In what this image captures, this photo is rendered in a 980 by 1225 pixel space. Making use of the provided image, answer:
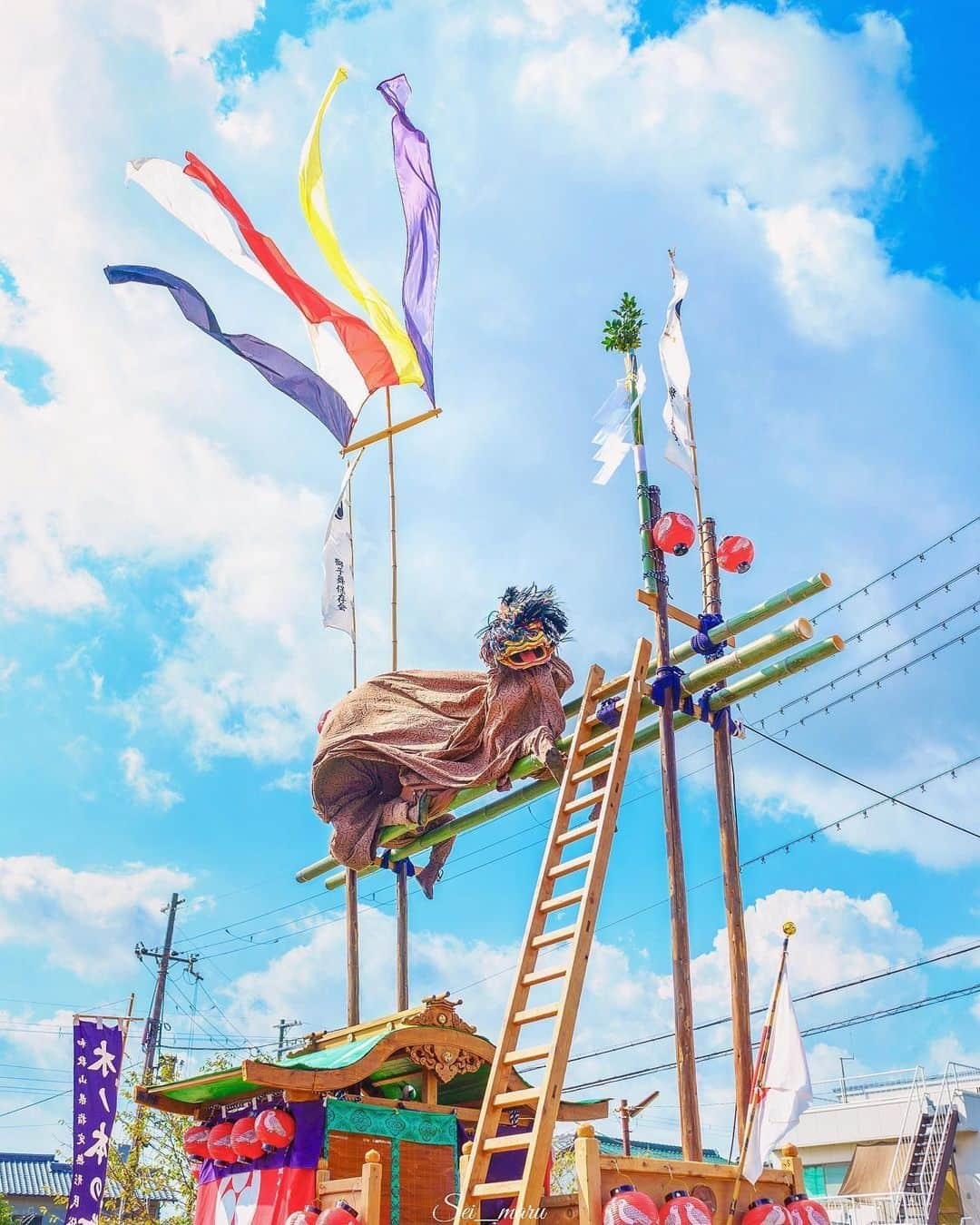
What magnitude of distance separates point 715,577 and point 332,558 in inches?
197

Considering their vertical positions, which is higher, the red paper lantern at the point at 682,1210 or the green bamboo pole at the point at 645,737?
the green bamboo pole at the point at 645,737

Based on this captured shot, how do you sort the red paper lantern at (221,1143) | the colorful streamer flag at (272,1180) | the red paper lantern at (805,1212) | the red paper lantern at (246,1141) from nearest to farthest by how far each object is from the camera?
1. the red paper lantern at (805,1212)
2. the colorful streamer flag at (272,1180)
3. the red paper lantern at (246,1141)
4. the red paper lantern at (221,1143)

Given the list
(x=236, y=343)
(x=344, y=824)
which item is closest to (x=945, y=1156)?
(x=344, y=824)

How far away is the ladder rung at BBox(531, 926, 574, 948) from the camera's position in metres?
6.44

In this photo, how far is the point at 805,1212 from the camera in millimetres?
6414

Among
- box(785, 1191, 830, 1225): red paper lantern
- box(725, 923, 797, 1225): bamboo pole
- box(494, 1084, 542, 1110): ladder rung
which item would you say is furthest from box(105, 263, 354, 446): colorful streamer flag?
box(785, 1191, 830, 1225): red paper lantern

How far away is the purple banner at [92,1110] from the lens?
10914mm

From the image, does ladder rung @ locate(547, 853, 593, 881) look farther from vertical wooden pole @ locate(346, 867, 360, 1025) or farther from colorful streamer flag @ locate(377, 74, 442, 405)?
colorful streamer flag @ locate(377, 74, 442, 405)

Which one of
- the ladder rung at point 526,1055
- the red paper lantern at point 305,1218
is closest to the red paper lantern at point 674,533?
the ladder rung at point 526,1055

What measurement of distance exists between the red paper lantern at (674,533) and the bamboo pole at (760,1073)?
2649mm

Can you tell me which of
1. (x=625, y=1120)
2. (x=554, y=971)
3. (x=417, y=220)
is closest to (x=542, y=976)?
(x=554, y=971)

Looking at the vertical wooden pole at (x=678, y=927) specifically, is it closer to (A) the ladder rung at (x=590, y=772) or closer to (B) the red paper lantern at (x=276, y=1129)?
(A) the ladder rung at (x=590, y=772)

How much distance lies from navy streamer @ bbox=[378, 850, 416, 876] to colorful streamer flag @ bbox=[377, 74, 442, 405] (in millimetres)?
4325

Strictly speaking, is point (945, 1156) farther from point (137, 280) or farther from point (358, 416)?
point (137, 280)
